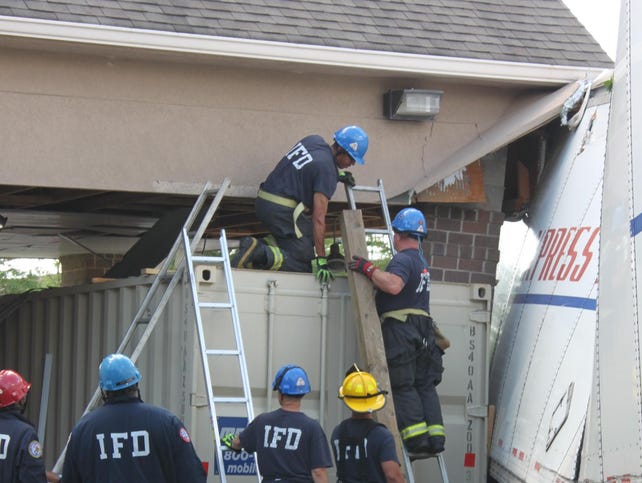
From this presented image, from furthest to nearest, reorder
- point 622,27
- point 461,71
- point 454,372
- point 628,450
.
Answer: point 461,71 → point 454,372 → point 622,27 → point 628,450

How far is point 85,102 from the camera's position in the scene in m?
10.0

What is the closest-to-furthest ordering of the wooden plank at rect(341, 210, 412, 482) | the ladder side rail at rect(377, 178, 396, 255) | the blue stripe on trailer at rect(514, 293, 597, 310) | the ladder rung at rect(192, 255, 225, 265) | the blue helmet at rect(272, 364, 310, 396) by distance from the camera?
1. the blue helmet at rect(272, 364, 310, 396)
2. the blue stripe on trailer at rect(514, 293, 597, 310)
3. the wooden plank at rect(341, 210, 412, 482)
4. the ladder rung at rect(192, 255, 225, 265)
5. the ladder side rail at rect(377, 178, 396, 255)

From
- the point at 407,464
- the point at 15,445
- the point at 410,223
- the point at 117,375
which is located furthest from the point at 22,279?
the point at 117,375

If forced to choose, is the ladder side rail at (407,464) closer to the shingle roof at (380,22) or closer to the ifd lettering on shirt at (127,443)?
the ifd lettering on shirt at (127,443)

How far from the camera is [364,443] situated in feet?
23.9

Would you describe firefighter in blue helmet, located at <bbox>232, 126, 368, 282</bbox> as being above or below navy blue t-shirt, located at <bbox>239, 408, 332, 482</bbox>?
above

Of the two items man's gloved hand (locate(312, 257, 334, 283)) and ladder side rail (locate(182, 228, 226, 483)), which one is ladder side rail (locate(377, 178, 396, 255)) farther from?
ladder side rail (locate(182, 228, 226, 483))

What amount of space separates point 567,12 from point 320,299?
15.8 feet

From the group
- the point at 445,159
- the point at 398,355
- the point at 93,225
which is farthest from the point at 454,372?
the point at 93,225

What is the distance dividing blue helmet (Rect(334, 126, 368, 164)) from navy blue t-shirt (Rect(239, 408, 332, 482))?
3.25 metres

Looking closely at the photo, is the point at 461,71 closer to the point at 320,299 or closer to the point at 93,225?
the point at 320,299

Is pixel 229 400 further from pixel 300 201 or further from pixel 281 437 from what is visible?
pixel 300 201

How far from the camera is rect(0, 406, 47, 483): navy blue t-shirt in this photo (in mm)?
7215

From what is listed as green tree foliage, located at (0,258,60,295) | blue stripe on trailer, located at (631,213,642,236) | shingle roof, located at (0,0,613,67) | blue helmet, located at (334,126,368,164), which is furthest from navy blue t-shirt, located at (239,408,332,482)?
green tree foliage, located at (0,258,60,295)
